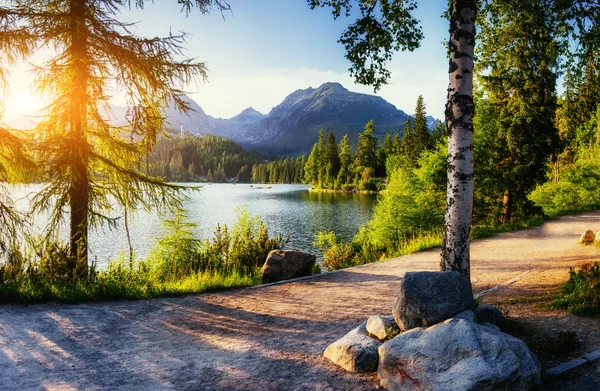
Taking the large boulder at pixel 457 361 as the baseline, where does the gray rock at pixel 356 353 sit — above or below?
below

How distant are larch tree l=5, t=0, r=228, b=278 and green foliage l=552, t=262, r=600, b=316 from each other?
342 inches

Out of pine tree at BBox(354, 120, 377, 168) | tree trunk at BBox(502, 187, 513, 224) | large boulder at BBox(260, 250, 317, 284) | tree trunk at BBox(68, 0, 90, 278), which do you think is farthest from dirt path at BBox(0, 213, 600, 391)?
pine tree at BBox(354, 120, 377, 168)

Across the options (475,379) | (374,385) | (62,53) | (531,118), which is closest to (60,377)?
(374,385)

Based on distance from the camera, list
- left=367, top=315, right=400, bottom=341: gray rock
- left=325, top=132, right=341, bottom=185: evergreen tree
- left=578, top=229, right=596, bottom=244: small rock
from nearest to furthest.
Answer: left=367, top=315, right=400, bottom=341: gray rock → left=578, top=229, right=596, bottom=244: small rock → left=325, top=132, right=341, bottom=185: evergreen tree

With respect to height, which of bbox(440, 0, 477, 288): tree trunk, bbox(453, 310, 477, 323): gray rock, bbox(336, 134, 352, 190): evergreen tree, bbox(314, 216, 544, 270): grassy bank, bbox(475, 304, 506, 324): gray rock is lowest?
bbox(314, 216, 544, 270): grassy bank

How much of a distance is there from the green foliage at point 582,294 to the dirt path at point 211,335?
95 cm

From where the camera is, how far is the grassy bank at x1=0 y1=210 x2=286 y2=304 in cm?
857

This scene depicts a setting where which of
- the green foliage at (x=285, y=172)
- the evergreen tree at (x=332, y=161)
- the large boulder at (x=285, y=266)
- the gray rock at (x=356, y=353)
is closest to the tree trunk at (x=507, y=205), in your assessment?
the large boulder at (x=285, y=266)

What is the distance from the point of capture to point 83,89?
360 inches

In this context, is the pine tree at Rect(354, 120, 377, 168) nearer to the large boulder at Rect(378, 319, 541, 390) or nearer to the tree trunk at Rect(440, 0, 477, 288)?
the tree trunk at Rect(440, 0, 477, 288)

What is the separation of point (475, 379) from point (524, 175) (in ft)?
62.6

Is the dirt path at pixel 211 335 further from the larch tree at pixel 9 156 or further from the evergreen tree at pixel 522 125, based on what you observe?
the evergreen tree at pixel 522 125

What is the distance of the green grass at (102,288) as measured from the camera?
8.31m

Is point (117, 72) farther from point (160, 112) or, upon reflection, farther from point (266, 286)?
point (266, 286)
